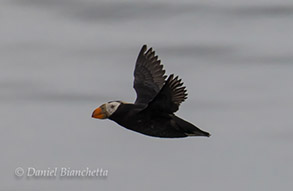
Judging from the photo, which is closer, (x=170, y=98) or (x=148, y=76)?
(x=170, y=98)

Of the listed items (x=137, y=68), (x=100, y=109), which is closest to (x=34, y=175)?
(x=137, y=68)

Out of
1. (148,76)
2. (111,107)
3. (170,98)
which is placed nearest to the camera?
(170,98)

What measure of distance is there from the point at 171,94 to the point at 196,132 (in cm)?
38

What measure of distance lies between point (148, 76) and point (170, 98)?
4.69 ft

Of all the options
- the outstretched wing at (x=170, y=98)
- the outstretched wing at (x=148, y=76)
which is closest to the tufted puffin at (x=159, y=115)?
the outstretched wing at (x=170, y=98)

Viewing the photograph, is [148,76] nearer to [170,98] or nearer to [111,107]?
[111,107]

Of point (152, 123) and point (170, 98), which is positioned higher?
point (170, 98)

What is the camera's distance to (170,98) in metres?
7.37

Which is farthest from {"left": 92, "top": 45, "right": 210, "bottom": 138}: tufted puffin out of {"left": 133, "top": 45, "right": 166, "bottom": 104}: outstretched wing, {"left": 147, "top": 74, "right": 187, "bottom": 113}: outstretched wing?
{"left": 133, "top": 45, "right": 166, "bottom": 104}: outstretched wing

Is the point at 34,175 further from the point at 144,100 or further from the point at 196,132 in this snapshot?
the point at 196,132

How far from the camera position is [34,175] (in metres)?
9.64

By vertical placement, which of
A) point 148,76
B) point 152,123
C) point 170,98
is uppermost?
point 148,76

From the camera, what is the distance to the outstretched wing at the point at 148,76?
8.62 metres

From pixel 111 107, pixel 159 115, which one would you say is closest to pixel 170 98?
pixel 159 115
